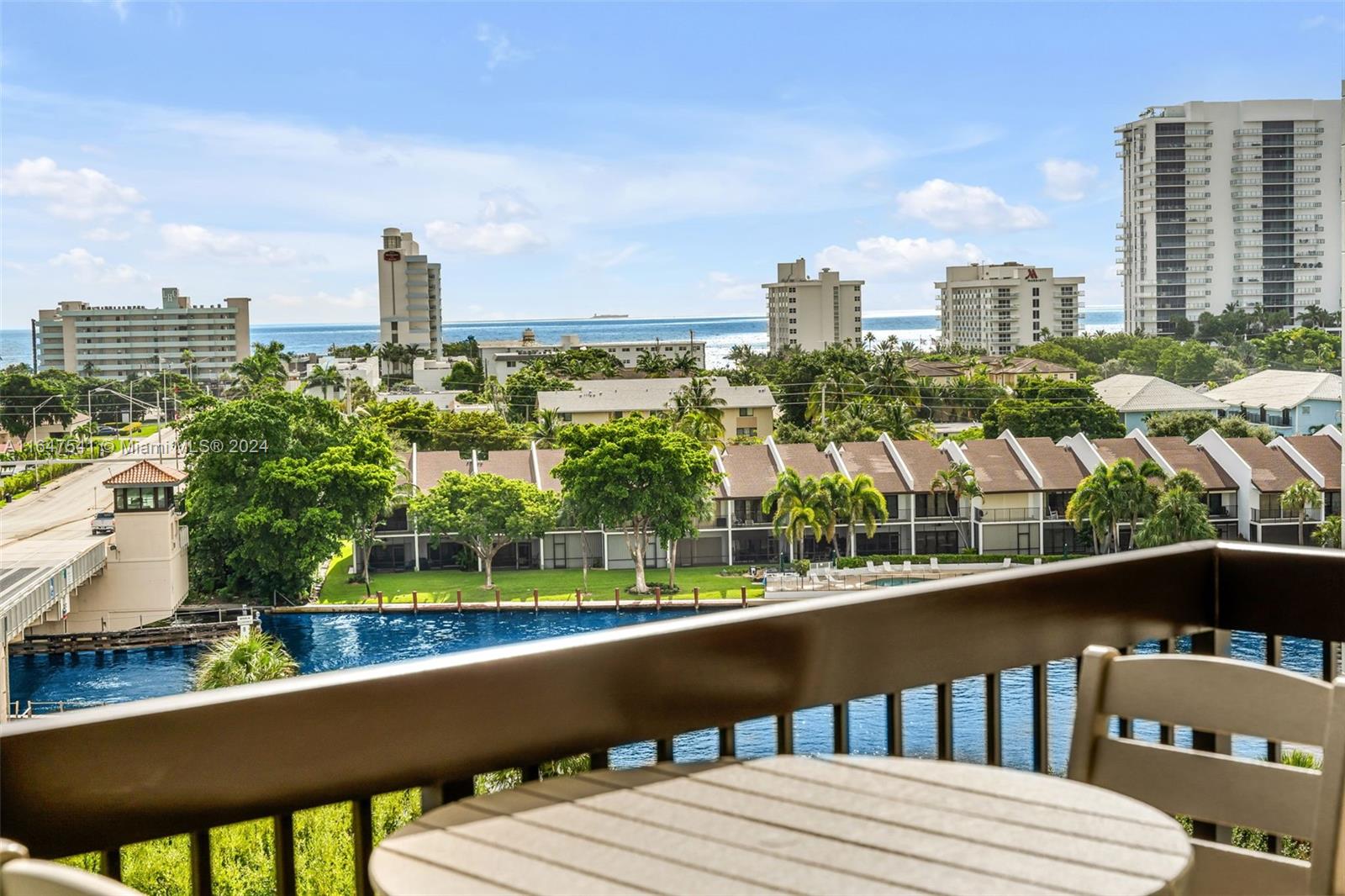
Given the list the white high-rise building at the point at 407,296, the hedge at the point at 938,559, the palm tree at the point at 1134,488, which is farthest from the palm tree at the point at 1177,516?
the white high-rise building at the point at 407,296

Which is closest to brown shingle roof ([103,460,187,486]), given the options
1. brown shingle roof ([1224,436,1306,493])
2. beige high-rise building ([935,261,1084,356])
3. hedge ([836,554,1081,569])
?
hedge ([836,554,1081,569])

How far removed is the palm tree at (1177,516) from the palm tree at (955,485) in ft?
8.50

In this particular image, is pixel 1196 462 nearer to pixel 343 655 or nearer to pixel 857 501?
pixel 857 501

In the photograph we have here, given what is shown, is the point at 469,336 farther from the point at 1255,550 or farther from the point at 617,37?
the point at 1255,550

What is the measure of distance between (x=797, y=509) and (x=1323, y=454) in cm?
807

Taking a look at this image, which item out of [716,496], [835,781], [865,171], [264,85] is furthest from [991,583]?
[865,171]

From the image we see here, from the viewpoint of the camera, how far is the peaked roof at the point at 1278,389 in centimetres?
1556

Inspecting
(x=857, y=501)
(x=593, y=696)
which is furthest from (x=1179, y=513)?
(x=593, y=696)

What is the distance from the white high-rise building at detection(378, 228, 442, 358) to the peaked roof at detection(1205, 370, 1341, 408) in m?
12.6

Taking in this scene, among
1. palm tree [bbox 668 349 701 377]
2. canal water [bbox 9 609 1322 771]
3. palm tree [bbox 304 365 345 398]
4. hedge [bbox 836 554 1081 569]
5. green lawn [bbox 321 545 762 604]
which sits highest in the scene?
palm tree [bbox 668 349 701 377]

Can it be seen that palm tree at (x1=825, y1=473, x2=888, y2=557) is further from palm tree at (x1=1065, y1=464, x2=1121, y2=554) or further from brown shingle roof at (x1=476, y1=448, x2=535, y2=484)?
brown shingle roof at (x1=476, y1=448, x2=535, y2=484)

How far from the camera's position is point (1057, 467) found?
1920 centimetres

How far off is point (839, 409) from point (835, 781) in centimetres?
1987

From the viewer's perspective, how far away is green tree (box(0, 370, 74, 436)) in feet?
39.2
